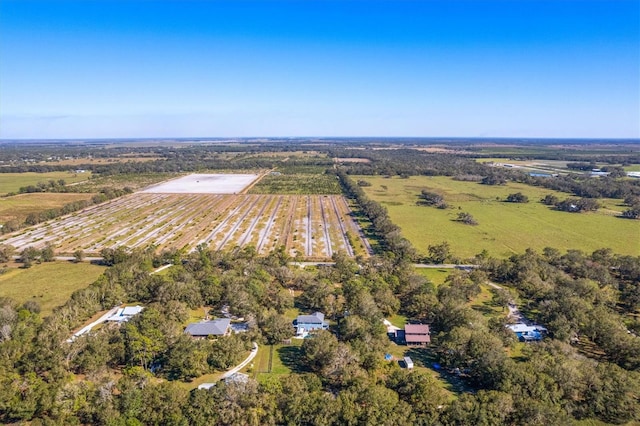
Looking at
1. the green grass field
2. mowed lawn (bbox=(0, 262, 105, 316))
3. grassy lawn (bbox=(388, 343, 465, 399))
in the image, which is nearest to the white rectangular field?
the green grass field

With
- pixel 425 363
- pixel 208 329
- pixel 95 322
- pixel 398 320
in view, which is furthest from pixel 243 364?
pixel 95 322

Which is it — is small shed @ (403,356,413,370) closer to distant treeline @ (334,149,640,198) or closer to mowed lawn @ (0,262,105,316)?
mowed lawn @ (0,262,105,316)

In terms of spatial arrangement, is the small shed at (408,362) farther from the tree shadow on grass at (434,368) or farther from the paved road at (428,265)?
the paved road at (428,265)

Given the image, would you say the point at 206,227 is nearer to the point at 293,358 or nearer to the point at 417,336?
the point at 293,358

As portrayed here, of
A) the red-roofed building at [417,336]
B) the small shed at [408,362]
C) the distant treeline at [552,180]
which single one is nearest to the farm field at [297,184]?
the distant treeline at [552,180]

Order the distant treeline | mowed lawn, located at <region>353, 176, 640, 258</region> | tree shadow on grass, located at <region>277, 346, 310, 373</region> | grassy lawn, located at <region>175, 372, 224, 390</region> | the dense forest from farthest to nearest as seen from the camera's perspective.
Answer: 1. the distant treeline
2. mowed lawn, located at <region>353, 176, 640, 258</region>
3. tree shadow on grass, located at <region>277, 346, 310, 373</region>
4. grassy lawn, located at <region>175, 372, 224, 390</region>
5. the dense forest

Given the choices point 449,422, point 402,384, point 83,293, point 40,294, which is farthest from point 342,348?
point 40,294
